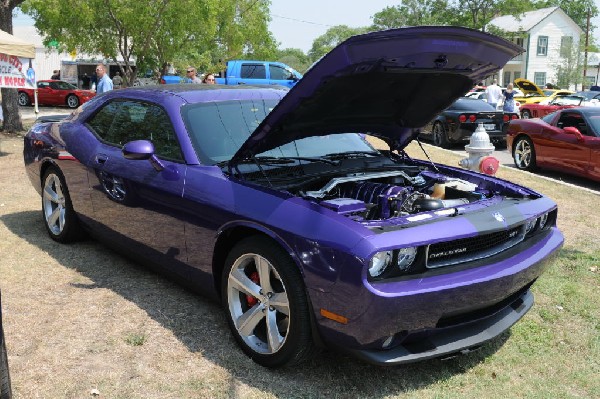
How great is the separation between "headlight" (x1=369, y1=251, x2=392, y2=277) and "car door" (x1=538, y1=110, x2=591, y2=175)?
25.7 feet

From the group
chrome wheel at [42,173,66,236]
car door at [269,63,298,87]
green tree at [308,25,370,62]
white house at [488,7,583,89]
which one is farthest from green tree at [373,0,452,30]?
green tree at [308,25,370,62]

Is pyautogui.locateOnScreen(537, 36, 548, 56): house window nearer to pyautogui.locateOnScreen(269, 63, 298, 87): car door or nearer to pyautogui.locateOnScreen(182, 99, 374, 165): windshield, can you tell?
pyautogui.locateOnScreen(269, 63, 298, 87): car door

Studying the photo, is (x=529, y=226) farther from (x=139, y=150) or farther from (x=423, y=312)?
(x=139, y=150)

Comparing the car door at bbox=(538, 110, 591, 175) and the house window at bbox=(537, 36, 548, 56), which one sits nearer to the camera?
the car door at bbox=(538, 110, 591, 175)

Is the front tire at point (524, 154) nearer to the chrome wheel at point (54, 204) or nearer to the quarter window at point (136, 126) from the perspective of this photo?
the quarter window at point (136, 126)

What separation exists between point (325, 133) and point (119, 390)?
214cm

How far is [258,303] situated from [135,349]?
0.85m

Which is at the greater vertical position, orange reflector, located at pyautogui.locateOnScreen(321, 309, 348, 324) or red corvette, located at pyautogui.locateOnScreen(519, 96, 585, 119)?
red corvette, located at pyautogui.locateOnScreen(519, 96, 585, 119)

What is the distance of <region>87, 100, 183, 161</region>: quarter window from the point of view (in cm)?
427

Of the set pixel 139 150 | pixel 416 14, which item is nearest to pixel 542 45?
pixel 416 14

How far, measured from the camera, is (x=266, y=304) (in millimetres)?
3439

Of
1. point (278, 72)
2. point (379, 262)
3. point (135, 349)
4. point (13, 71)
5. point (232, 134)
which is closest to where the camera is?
point (379, 262)

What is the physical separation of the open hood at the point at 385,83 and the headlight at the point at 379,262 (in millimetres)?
1023

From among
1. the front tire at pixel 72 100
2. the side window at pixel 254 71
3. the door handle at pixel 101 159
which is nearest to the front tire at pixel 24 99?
the front tire at pixel 72 100
